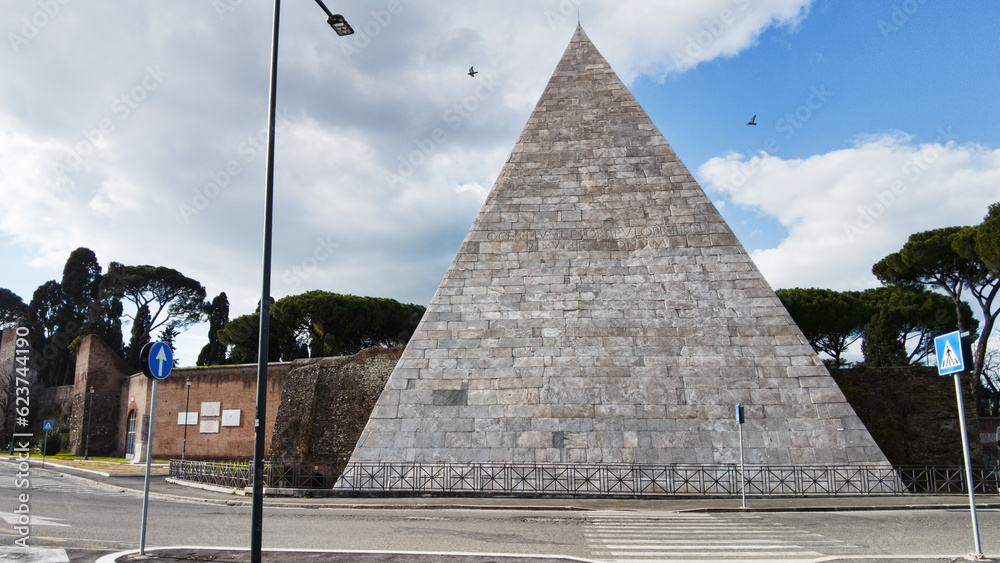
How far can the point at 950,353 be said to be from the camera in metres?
6.12

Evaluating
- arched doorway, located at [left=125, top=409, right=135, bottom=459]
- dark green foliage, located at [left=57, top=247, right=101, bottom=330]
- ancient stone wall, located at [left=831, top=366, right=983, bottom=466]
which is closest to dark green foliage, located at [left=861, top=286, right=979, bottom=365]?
ancient stone wall, located at [left=831, top=366, right=983, bottom=466]

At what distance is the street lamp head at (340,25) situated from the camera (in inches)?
271

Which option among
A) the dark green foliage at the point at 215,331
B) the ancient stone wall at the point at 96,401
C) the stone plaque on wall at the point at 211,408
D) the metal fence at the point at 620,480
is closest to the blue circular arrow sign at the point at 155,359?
the metal fence at the point at 620,480

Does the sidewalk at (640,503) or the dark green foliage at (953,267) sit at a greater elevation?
the dark green foliage at (953,267)

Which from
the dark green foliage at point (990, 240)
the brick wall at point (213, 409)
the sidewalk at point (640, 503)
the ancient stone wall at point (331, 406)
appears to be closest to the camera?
the sidewalk at point (640, 503)

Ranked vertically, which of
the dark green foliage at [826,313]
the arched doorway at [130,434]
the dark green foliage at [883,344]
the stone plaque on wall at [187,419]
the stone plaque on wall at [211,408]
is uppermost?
the dark green foliage at [826,313]

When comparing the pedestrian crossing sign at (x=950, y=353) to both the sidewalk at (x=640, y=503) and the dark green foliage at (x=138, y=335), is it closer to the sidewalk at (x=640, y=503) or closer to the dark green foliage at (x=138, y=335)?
the sidewalk at (x=640, y=503)

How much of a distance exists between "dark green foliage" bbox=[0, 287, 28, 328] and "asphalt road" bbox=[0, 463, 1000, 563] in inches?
1836

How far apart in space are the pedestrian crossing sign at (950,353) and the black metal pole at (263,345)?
639 centimetres

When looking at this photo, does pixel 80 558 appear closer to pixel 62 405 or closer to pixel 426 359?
pixel 426 359

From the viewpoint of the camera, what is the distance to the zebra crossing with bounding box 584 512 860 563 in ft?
20.2

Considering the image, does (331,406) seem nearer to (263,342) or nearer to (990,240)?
(263,342)

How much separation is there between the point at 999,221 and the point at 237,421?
99.8 ft

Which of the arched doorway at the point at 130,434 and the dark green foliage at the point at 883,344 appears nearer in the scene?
the dark green foliage at the point at 883,344
